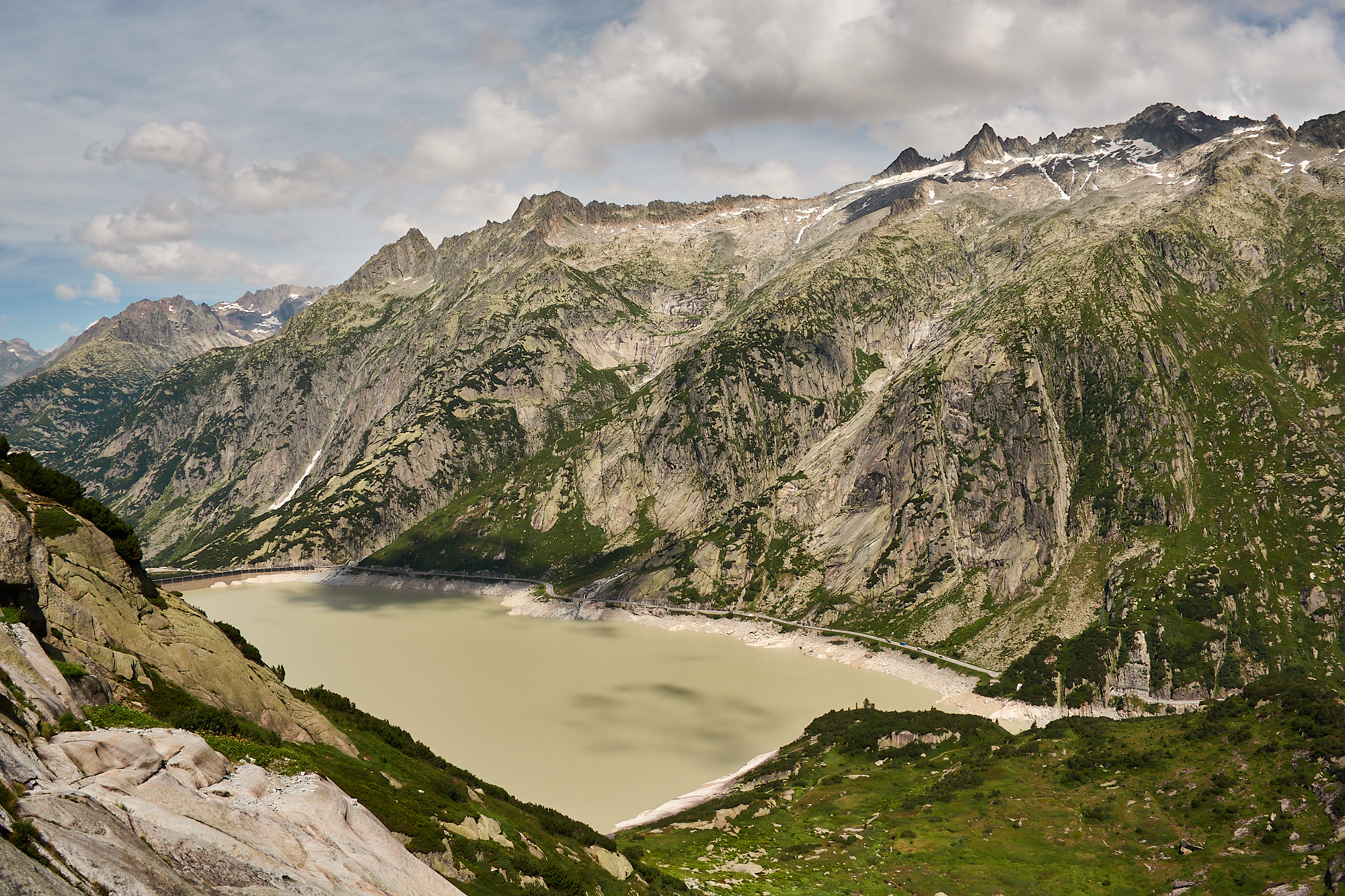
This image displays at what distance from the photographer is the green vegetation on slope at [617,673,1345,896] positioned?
208ft

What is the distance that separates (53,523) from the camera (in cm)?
3559

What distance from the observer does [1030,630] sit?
572 feet

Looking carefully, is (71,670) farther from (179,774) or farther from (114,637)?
(114,637)

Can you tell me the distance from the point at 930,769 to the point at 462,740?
207ft

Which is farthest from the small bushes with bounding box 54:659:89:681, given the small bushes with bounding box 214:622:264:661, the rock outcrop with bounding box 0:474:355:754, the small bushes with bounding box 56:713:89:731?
the small bushes with bounding box 214:622:264:661

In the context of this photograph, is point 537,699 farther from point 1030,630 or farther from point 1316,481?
point 1316,481

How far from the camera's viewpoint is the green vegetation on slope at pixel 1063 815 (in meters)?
63.4

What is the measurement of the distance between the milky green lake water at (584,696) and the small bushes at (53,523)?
67.7m

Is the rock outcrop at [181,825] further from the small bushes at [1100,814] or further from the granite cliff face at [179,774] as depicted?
the small bushes at [1100,814]

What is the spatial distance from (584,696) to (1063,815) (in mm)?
81127

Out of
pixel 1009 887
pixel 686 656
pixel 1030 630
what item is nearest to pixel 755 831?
pixel 1009 887

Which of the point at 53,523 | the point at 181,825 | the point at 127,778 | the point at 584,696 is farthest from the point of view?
the point at 584,696

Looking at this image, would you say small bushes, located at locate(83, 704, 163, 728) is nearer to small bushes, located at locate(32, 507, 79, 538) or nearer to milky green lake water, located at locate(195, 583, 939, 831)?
small bushes, located at locate(32, 507, 79, 538)

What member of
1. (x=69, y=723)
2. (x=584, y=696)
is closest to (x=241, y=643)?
(x=69, y=723)
